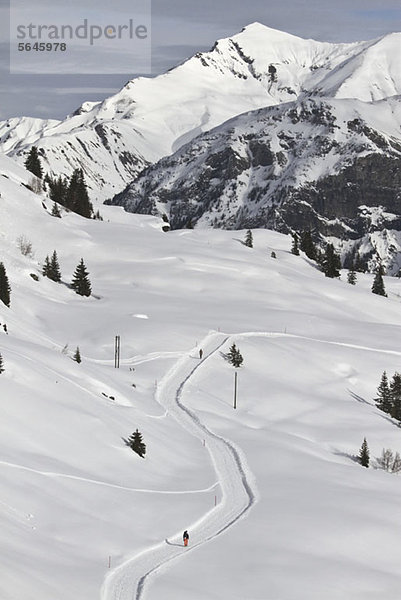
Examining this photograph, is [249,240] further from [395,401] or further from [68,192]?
[395,401]

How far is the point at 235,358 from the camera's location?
3187 inches

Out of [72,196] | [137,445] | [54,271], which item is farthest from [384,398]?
[72,196]

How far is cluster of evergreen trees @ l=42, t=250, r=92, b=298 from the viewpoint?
103188 millimetres

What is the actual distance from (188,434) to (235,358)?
22.9 metres

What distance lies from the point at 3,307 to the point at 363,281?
300ft

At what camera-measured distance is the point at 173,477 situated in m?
47.6

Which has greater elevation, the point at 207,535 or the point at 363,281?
the point at 207,535

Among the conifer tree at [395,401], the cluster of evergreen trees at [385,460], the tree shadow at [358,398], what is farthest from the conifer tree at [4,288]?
the cluster of evergreen trees at [385,460]

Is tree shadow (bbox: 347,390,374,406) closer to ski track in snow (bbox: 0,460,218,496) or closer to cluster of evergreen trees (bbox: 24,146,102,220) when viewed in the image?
ski track in snow (bbox: 0,460,218,496)

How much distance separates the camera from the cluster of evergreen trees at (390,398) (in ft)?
252

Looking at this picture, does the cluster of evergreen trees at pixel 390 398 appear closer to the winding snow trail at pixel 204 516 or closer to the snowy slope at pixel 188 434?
the snowy slope at pixel 188 434

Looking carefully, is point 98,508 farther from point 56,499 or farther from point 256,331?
point 256,331

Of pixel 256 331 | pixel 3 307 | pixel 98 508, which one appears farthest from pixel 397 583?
pixel 256 331

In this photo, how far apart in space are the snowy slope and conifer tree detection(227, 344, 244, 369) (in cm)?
73
